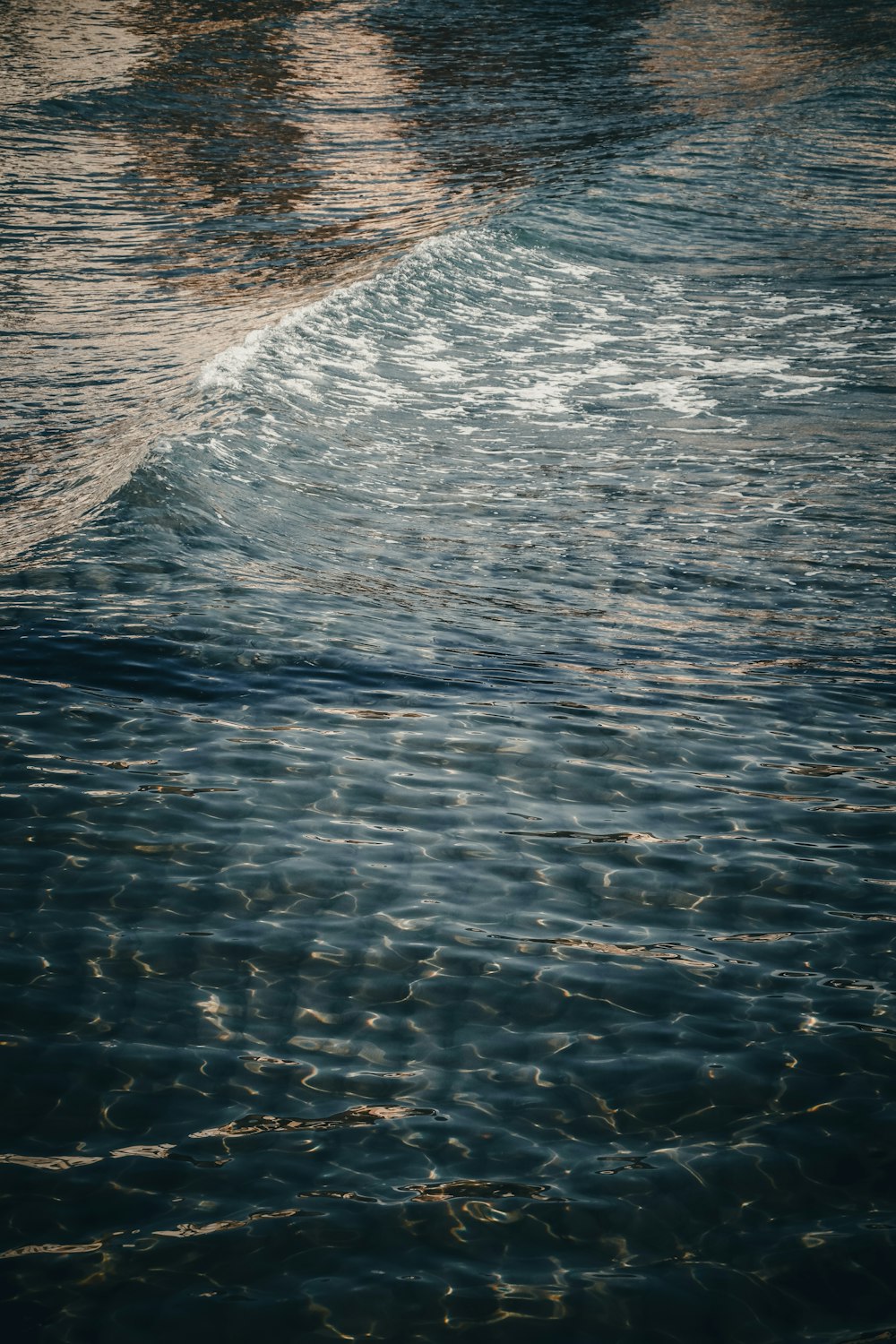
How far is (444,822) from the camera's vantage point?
4.61 metres

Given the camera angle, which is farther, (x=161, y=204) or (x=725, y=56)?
(x=725, y=56)

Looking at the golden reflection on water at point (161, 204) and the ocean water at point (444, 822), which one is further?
the golden reflection on water at point (161, 204)

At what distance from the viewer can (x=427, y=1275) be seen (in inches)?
121

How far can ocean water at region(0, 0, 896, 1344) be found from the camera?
124 inches

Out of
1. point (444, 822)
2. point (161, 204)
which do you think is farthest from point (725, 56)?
point (444, 822)

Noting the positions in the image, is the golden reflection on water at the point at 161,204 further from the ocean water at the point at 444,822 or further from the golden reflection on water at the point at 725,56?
the golden reflection on water at the point at 725,56

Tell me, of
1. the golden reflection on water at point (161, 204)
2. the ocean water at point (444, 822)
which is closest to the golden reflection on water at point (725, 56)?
the golden reflection on water at point (161, 204)

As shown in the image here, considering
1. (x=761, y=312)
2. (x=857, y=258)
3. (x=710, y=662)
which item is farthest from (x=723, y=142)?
(x=710, y=662)

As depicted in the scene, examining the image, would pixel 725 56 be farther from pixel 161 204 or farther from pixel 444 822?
pixel 444 822

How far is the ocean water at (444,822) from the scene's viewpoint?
3139 millimetres

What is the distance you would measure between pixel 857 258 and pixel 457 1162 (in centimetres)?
1188

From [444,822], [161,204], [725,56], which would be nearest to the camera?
[444,822]

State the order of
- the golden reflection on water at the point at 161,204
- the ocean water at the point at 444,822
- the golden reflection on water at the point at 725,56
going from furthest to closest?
the golden reflection on water at the point at 725,56 < the golden reflection on water at the point at 161,204 < the ocean water at the point at 444,822

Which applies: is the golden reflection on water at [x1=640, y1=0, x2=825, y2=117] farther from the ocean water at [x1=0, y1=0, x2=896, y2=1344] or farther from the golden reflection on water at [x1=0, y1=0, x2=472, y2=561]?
the ocean water at [x1=0, y1=0, x2=896, y2=1344]
